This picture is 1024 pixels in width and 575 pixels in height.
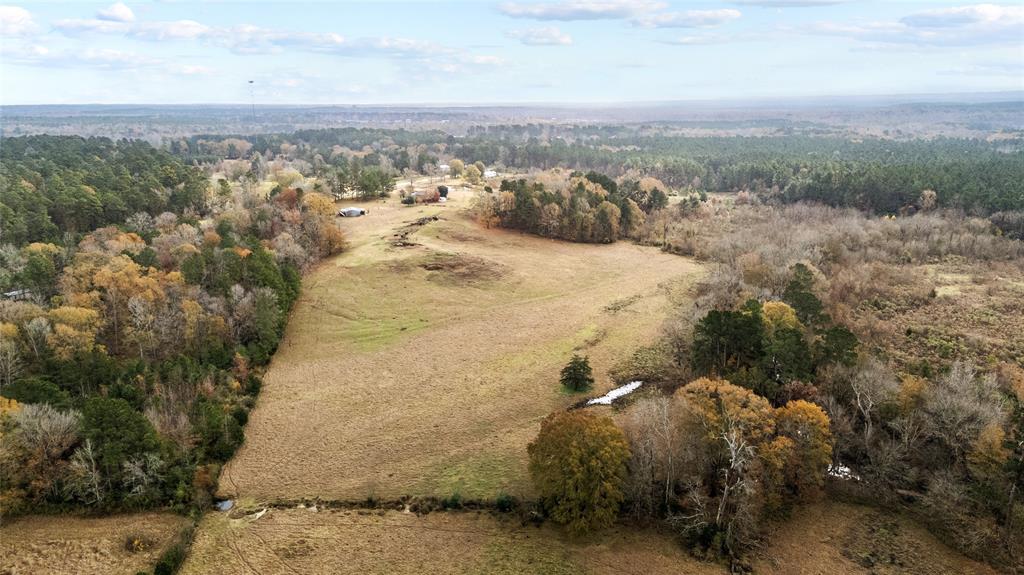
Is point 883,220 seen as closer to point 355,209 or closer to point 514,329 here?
point 514,329

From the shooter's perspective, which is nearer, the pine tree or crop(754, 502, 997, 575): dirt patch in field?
crop(754, 502, 997, 575): dirt patch in field

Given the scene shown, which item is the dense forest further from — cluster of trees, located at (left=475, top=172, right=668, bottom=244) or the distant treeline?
the distant treeline

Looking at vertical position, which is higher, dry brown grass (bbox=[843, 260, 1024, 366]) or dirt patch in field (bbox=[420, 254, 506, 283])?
dirt patch in field (bbox=[420, 254, 506, 283])

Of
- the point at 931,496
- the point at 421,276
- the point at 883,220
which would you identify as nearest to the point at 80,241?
the point at 421,276

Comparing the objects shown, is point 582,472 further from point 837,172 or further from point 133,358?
point 837,172

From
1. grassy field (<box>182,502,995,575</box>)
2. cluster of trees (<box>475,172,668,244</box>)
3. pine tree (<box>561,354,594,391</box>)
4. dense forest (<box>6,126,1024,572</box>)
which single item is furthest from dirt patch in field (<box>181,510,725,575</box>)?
cluster of trees (<box>475,172,668,244</box>)

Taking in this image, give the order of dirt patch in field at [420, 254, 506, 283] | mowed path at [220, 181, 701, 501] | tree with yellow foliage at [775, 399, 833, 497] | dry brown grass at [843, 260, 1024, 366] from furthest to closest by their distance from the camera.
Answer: dirt patch in field at [420, 254, 506, 283]
dry brown grass at [843, 260, 1024, 366]
mowed path at [220, 181, 701, 501]
tree with yellow foliage at [775, 399, 833, 497]

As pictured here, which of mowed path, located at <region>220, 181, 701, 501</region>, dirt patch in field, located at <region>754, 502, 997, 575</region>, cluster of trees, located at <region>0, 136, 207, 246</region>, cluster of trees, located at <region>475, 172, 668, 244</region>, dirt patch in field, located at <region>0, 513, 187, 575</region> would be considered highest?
cluster of trees, located at <region>0, 136, 207, 246</region>

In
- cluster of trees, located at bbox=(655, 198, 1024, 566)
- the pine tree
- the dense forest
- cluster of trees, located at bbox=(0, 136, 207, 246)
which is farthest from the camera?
cluster of trees, located at bbox=(0, 136, 207, 246)
